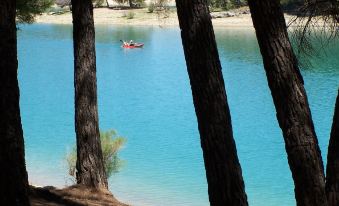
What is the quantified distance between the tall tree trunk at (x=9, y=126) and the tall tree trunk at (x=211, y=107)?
3.15ft

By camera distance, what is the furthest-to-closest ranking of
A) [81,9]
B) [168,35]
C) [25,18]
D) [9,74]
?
[168,35]
[25,18]
[81,9]
[9,74]

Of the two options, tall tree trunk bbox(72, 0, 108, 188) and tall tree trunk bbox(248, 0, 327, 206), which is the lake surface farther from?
tall tree trunk bbox(72, 0, 108, 188)

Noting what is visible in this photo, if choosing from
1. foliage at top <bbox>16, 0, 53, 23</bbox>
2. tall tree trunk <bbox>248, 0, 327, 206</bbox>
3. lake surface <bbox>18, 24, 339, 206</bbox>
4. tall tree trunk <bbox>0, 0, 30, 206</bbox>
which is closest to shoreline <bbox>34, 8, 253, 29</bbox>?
lake surface <bbox>18, 24, 339, 206</bbox>

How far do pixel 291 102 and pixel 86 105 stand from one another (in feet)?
8.02

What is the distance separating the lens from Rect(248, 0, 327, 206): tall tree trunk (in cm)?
307

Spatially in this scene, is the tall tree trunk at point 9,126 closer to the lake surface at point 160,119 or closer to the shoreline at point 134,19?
the lake surface at point 160,119

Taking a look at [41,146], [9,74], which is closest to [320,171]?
[9,74]

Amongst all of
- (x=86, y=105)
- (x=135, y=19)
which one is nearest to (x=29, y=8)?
(x=86, y=105)

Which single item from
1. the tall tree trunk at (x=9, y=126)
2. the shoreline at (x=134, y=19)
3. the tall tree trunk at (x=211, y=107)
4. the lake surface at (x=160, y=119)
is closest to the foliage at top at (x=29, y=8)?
the lake surface at (x=160, y=119)

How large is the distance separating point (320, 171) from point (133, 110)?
A: 46.1 ft

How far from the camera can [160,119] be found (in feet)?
52.5

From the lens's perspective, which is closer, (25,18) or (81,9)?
(81,9)

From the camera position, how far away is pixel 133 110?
1703 centimetres

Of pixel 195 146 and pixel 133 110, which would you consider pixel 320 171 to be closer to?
pixel 195 146
